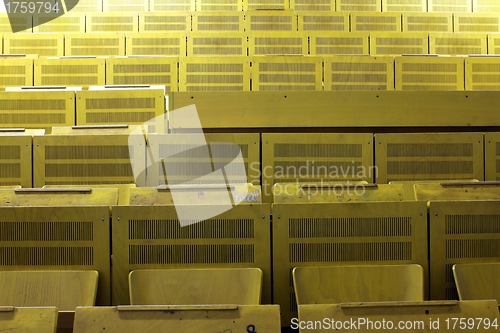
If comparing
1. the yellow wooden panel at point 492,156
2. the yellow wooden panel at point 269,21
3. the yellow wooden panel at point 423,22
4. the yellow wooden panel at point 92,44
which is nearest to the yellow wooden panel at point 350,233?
the yellow wooden panel at point 492,156

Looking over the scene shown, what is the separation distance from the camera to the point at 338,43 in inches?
75.2

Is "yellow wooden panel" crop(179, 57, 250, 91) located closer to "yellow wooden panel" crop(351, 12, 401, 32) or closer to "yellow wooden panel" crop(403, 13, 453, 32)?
"yellow wooden panel" crop(351, 12, 401, 32)

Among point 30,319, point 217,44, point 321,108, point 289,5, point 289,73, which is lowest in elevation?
point 30,319

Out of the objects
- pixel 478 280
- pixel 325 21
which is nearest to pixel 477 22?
pixel 325 21

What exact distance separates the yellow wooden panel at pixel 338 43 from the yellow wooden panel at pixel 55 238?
4.17 ft

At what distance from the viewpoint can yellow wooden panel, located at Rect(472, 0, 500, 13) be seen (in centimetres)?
238

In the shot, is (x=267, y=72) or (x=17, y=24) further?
(x=17, y=24)

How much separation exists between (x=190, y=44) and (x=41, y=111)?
2.40 ft

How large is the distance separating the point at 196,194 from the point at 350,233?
0.86 feet

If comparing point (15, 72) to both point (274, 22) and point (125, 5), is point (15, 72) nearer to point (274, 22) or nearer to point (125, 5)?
point (125, 5)

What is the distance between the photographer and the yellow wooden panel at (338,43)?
1896 mm

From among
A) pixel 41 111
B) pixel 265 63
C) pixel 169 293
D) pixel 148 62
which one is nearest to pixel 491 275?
pixel 169 293

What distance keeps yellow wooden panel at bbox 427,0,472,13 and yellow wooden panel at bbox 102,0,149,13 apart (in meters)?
1.22

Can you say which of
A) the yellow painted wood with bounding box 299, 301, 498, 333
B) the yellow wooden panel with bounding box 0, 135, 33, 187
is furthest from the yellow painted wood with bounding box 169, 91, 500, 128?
the yellow painted wood with bounding box 299, 301, 498, 333
